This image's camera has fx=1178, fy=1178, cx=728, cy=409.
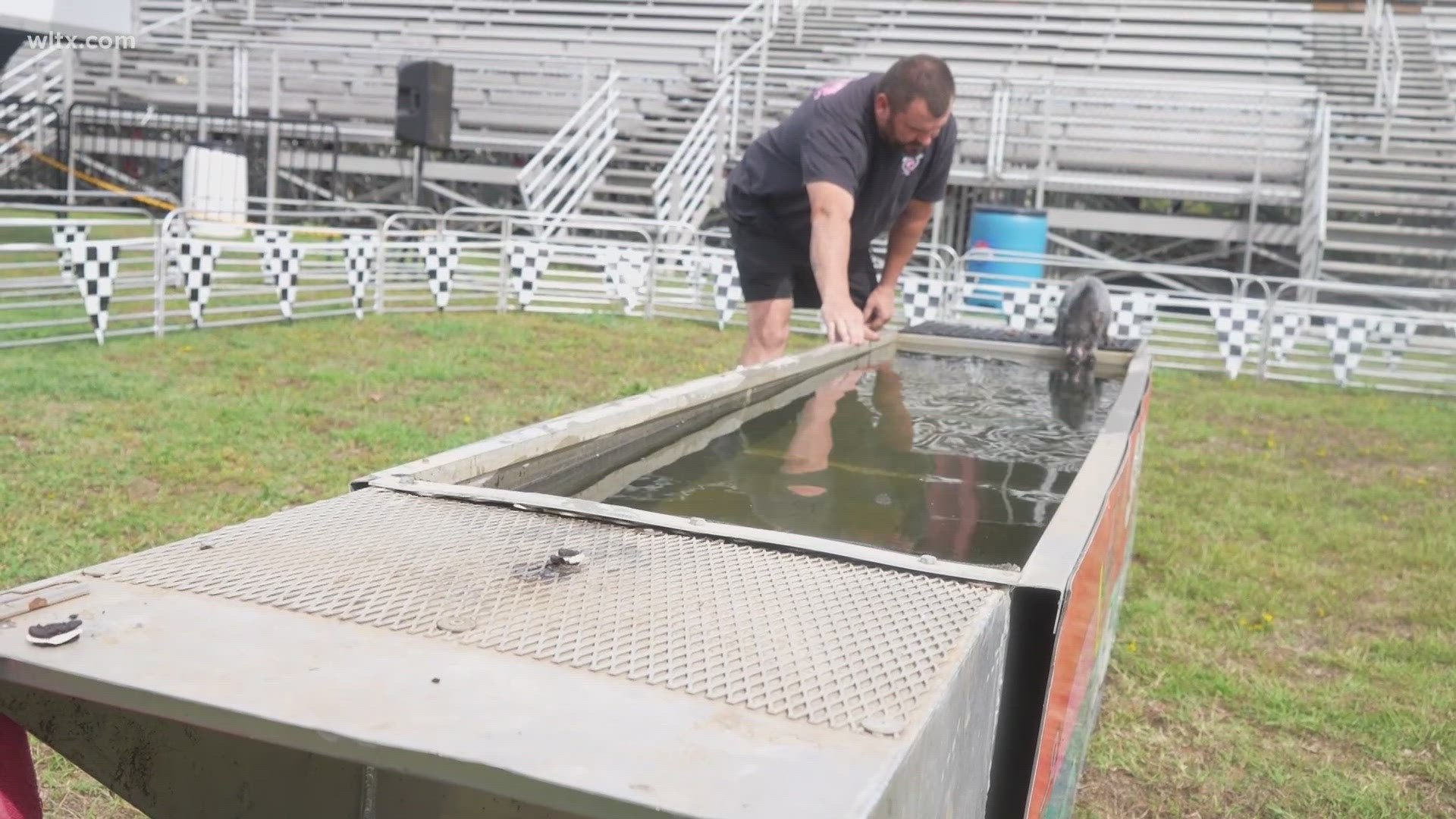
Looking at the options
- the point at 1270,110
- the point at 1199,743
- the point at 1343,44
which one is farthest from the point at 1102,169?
the point at 1199,743

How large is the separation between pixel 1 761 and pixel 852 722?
83cm

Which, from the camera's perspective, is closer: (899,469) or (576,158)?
(899,469)

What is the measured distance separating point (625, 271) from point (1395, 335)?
7437 mm

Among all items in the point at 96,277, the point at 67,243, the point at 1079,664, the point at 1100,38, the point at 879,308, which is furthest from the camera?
the point at 1100,38

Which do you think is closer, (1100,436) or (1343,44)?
(1100,436)

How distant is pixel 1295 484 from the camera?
20.5 feet

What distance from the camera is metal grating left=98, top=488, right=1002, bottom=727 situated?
119cm

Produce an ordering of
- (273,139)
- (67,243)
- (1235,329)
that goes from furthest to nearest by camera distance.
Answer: (273,139) < (1235,329) < (67,243)

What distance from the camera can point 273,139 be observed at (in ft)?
52.1

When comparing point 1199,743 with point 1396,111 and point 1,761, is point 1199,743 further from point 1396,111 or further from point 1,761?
point 1396,111

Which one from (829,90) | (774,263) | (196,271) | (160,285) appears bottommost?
(160,285)

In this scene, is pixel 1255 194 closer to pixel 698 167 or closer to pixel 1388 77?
pixel 1388 77

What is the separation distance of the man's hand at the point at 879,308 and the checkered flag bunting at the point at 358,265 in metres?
6.64

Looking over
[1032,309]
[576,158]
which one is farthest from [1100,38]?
[1032,309]
